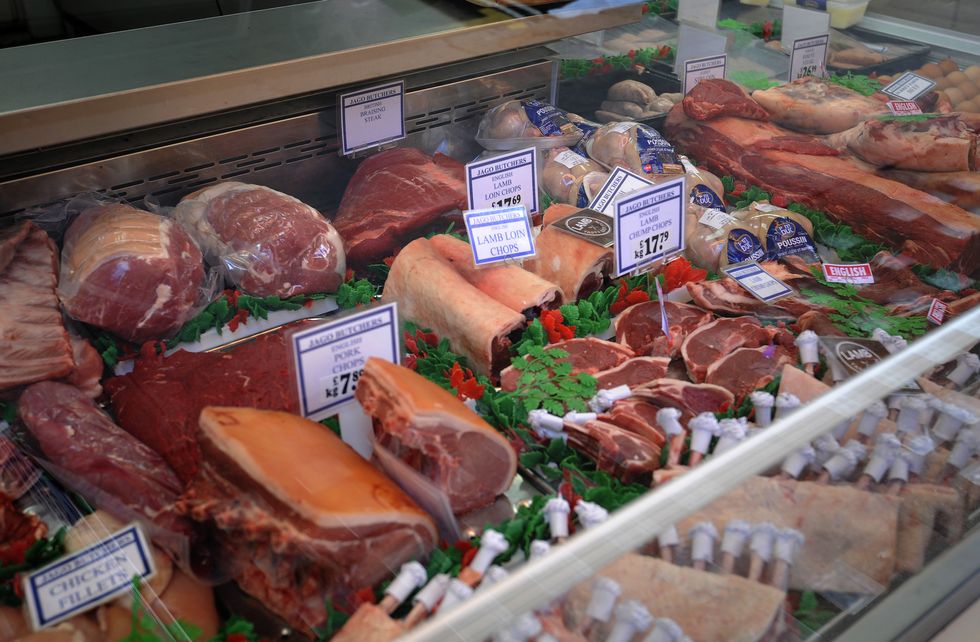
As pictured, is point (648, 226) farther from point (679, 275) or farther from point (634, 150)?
point (634, 150)

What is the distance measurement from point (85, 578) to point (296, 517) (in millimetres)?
378

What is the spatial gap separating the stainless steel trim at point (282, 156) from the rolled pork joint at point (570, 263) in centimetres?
79

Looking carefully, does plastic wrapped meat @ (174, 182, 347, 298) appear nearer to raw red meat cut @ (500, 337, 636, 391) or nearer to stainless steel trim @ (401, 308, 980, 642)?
raw red meat cut @ (500, 337, 636, 391)

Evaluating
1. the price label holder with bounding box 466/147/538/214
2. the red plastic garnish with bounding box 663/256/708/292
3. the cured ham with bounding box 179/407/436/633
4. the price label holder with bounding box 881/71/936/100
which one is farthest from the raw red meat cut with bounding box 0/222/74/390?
the price label holder with bounding box 881/71/936/100

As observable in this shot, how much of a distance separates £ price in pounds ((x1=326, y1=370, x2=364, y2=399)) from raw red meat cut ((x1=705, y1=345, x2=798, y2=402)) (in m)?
1.03

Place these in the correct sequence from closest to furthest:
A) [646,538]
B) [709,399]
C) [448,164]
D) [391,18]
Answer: [646,538] → [709,399] → [391,18] → [448,164]

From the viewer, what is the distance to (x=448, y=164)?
10.6ft

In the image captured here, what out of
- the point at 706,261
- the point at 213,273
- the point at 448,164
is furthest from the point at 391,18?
the point at 706,261

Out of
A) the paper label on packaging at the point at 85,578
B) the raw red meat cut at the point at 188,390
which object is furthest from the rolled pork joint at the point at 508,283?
the paper label on packaging at the point at 85,578

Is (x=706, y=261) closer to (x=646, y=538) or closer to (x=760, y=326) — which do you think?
(x=760, y=326)

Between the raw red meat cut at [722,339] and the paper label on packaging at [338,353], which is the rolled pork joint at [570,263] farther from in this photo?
the paper label on packaging at [338,353]

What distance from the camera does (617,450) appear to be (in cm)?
201

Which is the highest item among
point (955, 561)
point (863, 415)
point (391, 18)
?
point (391, 18)

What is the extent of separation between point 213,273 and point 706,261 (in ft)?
5.45
